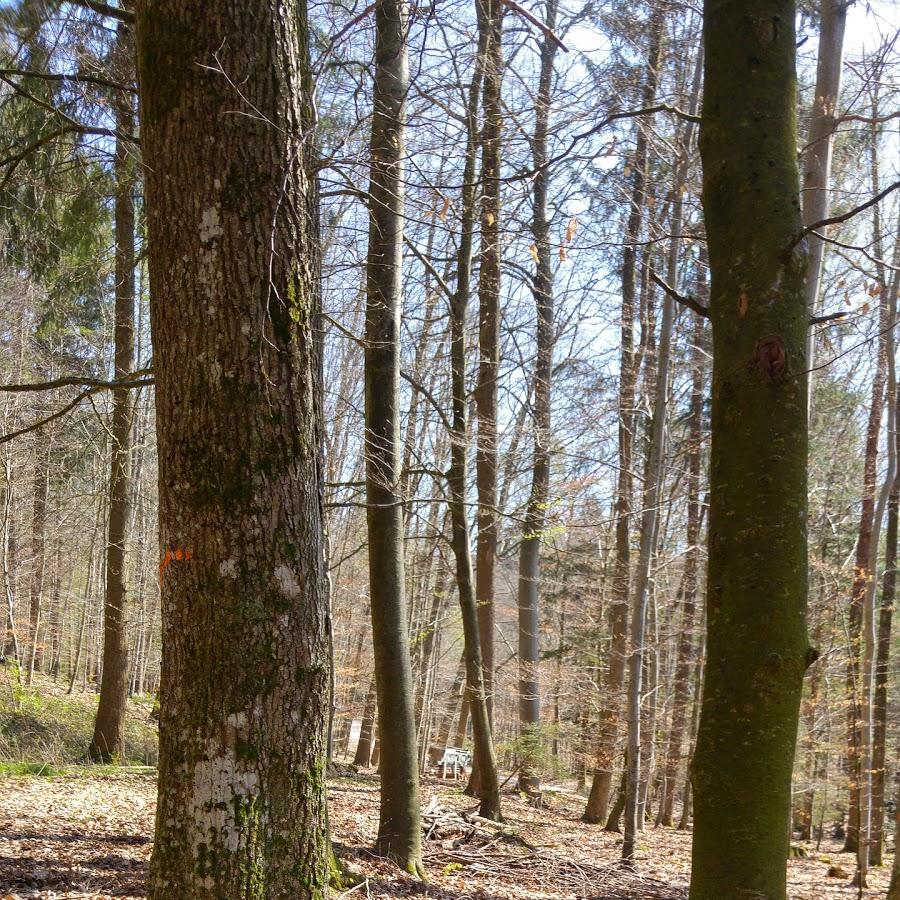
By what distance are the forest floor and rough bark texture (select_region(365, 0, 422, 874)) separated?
0.41 metres

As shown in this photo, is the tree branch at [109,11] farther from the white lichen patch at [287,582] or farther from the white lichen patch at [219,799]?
the white lichen patch at [219,799]

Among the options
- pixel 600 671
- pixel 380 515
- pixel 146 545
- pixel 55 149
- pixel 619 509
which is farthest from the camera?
pixel 146 545

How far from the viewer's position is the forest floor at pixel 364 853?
5.19 metres

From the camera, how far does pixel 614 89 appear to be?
6.34 metres

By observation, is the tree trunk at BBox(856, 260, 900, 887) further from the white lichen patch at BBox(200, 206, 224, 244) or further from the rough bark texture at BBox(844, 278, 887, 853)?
the white lichen patch at BBox(200, 206, 224, 244)

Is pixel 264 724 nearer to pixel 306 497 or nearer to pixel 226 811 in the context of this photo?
pixel 226 811

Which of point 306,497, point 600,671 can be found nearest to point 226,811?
point 306,497

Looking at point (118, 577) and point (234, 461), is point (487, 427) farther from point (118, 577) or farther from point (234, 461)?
point (234, 461)

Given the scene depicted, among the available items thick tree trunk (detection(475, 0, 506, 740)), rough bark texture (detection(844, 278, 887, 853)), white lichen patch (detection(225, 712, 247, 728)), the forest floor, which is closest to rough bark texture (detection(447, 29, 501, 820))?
thick tree trunk (detection(475, 0, 506, 740))

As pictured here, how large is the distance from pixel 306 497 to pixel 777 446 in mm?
1438

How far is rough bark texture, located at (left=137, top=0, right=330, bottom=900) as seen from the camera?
2232 millimetres

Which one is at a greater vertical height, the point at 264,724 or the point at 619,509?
the point at 619,509

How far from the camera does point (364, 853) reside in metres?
6.36

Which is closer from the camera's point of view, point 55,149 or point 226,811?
point 226,811
